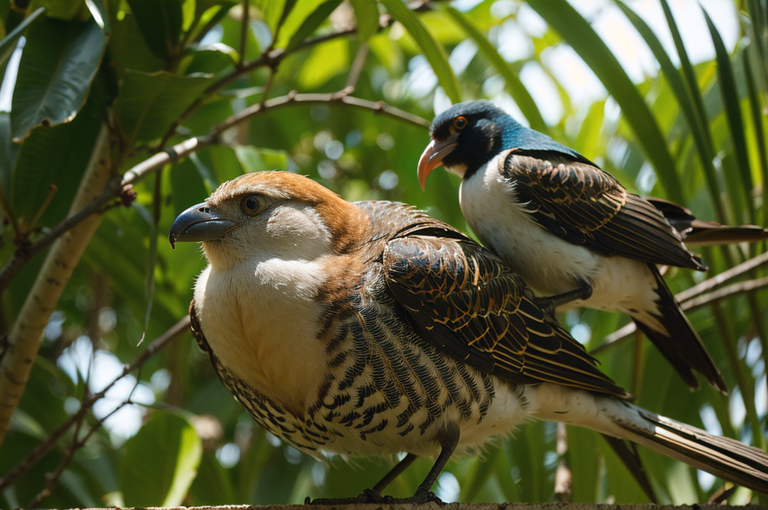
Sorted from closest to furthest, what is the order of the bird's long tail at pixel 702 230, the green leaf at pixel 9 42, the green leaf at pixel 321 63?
the green leaf at pixel 9 42 < the bird's long tail at pixel 702 230 < the green leaf at pixel 321 63

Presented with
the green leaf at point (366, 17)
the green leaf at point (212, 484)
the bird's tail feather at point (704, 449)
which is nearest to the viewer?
the bird's tail feather at point (704, 449)

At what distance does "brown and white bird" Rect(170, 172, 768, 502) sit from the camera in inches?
64.1

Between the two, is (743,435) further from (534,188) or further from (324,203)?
(324,203)

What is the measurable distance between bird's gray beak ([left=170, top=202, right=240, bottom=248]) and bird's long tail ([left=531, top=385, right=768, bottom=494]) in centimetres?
99

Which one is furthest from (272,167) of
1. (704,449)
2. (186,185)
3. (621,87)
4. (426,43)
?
(704,449)

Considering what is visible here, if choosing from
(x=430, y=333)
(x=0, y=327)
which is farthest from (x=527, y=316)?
(x=0, y=327)

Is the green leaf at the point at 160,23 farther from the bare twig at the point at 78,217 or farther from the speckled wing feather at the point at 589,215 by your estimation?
the speckled wing feather at the point at 589,215

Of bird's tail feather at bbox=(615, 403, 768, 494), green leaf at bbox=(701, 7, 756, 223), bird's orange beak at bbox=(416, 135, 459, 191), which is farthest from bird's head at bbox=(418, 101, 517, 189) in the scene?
bird's tail feather at bbox=(615, 403, 768, 494)

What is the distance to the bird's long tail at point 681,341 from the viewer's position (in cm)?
219

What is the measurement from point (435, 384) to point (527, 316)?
411 mm

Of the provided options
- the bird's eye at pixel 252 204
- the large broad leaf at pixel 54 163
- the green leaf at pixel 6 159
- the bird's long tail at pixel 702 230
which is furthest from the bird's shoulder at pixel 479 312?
the green leaf at pixel 6 159

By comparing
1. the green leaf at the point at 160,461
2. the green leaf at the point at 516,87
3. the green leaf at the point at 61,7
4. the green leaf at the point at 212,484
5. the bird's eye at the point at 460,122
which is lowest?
the green leaf at the point at 212,484

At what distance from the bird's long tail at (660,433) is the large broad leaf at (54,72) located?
146 cm

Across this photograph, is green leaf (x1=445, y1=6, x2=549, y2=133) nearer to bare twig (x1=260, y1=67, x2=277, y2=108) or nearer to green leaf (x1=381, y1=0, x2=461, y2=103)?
green leaf (x1=381, y1=0, x2=461, y2=103)
